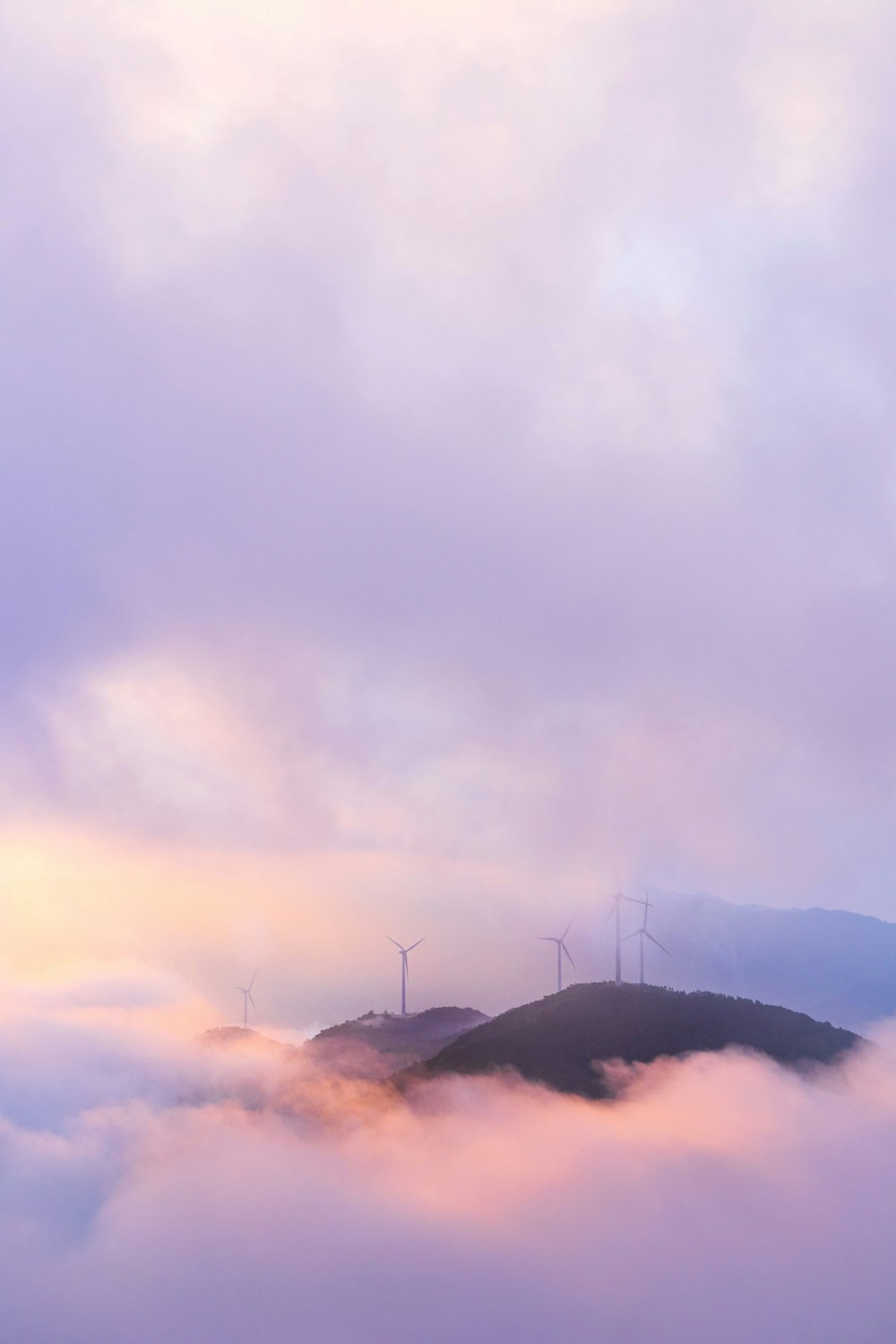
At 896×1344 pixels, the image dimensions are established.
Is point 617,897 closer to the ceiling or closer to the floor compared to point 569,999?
closer to the ceiling

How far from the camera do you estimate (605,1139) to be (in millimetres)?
199750

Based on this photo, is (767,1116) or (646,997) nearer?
(646,997)

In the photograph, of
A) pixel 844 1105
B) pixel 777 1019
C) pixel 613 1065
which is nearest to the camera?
pixel 613 1065

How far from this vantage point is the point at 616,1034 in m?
162

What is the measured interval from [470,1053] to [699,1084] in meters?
40.3

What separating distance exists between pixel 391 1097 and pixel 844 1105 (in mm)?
82238

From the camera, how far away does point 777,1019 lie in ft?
566

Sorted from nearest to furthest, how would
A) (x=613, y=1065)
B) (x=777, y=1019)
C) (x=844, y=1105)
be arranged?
(x=613, y=1065), (x=777, y=1019), (x=844, y=1105)

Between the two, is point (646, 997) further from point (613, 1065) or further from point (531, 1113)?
point (531, 1113)

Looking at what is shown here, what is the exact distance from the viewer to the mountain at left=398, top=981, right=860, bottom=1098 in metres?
162

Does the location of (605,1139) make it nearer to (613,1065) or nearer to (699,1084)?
(699,1084)

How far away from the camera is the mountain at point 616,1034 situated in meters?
162

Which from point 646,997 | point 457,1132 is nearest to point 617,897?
point 646,997

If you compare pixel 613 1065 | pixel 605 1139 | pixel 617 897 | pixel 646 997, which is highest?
pixel 617 897
